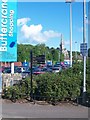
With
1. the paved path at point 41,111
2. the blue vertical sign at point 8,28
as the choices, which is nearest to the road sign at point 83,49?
the paved path at point 41,111

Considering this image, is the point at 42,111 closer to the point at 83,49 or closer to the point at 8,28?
the point at 83,49

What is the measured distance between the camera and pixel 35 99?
16.2 metres

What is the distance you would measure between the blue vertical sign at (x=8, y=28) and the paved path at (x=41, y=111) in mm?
4313

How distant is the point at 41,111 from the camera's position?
1346cm

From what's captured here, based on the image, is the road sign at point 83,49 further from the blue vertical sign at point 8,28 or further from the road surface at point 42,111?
the blue vertical sign at point 8,28

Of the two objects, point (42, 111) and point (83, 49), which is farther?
point (83, 49)

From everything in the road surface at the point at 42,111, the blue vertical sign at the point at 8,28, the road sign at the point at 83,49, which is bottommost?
the road surface at the point at 42,111

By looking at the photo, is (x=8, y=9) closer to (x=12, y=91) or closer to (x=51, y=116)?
(x=12, y=91)

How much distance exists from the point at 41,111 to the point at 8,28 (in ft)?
23.9

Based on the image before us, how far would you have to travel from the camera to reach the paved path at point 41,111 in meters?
12.2

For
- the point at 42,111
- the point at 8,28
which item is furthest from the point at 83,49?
→ the point at 42,111

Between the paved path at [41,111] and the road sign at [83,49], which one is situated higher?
the road sign at [83,49]

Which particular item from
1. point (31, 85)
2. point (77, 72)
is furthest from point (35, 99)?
point (77, 72)

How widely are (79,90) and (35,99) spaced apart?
2111 millimetres
